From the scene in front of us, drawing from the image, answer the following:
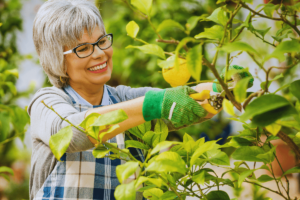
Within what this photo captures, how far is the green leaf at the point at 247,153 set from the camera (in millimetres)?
505

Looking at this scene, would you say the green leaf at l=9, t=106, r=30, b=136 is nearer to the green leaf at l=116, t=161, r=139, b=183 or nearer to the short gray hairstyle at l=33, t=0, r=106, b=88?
the short gray hairstyle at l=33, t=0, r=106, b=88

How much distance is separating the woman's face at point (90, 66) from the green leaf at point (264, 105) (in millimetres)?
625

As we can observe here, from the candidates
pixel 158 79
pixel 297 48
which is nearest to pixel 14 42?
pixel 158 79

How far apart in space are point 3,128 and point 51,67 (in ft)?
1.06

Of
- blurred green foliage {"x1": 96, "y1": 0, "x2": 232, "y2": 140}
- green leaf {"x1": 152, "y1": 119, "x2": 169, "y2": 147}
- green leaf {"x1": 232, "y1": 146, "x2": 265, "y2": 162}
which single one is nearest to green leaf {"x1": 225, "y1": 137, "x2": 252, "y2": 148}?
green leaf {"x1": 232, "y1": 146, "x2": 265, "y2": 162}

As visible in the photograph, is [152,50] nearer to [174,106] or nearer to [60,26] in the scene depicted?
[174,106]

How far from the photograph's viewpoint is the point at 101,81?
0.93 meters

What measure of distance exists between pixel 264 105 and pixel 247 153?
180mm

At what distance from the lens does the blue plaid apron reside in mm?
834

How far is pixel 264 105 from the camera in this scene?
0.36m

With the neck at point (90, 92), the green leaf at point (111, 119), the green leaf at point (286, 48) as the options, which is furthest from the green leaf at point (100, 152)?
the neck at point (90, 92)

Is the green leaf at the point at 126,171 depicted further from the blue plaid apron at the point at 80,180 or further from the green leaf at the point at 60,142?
the blue plaid apron at the point at 80,180

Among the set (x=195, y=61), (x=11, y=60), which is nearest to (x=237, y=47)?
(x=195, y=61)

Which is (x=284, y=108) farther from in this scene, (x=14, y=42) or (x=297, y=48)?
(x=14, y=42)
